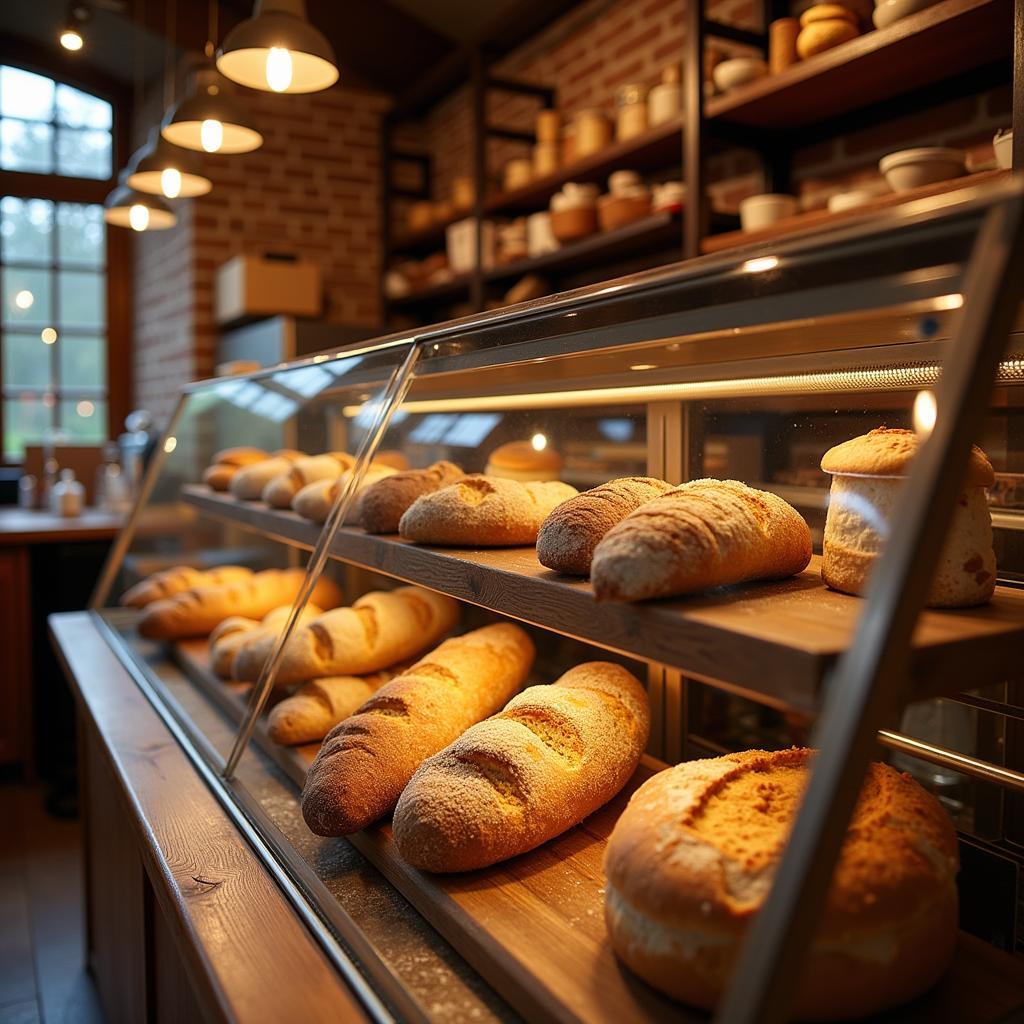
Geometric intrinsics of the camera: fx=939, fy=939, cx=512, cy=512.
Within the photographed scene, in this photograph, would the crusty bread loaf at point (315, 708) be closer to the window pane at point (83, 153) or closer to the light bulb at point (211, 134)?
the light bulb at point (211, 134)

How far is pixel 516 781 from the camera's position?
102 cm

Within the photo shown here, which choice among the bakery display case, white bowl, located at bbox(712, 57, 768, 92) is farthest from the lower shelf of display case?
white bowl, located at bbox(712, 57, 768, 92)

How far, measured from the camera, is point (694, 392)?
126 centimetres

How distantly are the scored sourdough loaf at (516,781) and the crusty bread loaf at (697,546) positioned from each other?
0.31 m

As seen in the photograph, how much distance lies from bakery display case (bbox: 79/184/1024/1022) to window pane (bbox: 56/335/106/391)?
14.6 ft

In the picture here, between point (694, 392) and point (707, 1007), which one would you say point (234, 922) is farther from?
point (694, 392)

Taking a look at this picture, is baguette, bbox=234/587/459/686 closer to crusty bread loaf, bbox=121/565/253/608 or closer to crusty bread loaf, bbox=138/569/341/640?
crusty bread loaf, bbox=138/569/341/640

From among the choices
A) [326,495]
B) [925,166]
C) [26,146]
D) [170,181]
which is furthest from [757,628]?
[26,146]

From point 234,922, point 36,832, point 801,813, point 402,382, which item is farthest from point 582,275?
point 801,813

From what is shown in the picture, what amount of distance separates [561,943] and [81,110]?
20.1 ft

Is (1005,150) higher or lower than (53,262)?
lower

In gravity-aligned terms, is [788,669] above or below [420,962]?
above

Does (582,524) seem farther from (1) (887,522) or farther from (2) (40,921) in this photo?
(2) (40,921)

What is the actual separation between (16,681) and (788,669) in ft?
13.2
